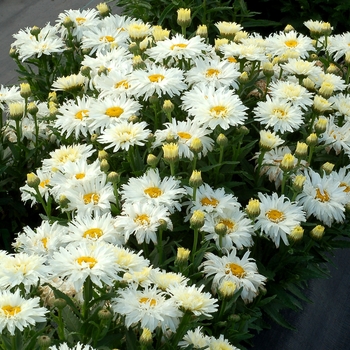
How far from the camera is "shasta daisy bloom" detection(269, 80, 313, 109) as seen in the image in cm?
237

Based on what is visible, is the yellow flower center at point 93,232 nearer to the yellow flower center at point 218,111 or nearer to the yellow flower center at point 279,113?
the yellow flower center at point 218,111

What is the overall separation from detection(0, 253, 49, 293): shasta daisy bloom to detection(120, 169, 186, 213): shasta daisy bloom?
46 cm

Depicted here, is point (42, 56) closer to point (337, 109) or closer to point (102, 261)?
point (337, 109)

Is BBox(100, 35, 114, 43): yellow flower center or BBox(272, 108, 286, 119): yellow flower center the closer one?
BBox(272, 108, 286, 119): yellow flower center

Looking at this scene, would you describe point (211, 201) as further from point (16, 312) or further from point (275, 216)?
point (16, 312)

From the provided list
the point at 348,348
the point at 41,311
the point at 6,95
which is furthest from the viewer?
the point at 6,95

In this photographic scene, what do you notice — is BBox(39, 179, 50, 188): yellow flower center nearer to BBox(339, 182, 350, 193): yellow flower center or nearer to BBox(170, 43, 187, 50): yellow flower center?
BBox(170, 43, 187, 50): yellow flower center

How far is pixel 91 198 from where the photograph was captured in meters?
2.08

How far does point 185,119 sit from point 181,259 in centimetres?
87

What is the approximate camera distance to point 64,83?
2611 millimetres

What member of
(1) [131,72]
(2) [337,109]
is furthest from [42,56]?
(2) [337,109]

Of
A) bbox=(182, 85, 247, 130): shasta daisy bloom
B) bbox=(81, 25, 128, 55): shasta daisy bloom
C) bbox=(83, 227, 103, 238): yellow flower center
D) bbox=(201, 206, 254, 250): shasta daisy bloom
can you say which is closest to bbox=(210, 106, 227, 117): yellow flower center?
bbox=(182, 85, 247, 130): shasta daisy bloom

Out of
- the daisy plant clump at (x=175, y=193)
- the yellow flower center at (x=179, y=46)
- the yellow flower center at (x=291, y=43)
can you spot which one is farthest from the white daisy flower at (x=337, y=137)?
the yellow flower center at (x=179, y=46)

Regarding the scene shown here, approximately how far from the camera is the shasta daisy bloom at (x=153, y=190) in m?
2.00
